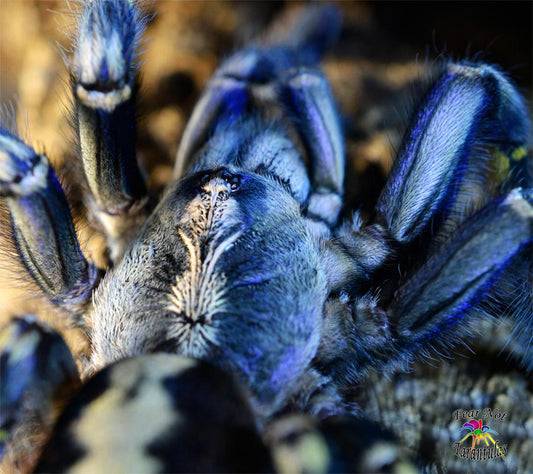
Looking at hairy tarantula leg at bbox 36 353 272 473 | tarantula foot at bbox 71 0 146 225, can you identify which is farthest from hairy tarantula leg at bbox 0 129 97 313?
hairy tarantula leg at bbox 36 353 272 473

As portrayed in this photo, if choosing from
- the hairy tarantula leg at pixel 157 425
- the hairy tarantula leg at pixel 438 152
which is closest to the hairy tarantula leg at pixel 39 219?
the hairy tarantula leg at pixel 157 425

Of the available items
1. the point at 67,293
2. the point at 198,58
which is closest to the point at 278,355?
the point at 67,293

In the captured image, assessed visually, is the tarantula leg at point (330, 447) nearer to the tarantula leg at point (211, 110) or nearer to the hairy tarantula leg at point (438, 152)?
the hairy tarantula leg at point (438, 152)

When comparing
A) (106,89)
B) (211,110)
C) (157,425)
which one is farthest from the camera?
(211,110)

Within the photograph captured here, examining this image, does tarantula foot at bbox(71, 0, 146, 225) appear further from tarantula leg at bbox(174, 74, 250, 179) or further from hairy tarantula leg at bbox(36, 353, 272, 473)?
hairy tarantula leg at bbox(36, 353, 272, 473)
